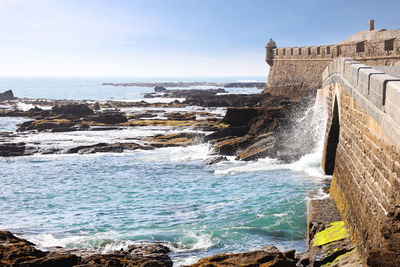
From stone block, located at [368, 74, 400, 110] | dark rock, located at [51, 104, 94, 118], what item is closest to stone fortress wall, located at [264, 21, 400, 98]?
stone block, located at [368, 74, 400, 110]

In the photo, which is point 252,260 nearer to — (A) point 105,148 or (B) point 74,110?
(A) point 105,148

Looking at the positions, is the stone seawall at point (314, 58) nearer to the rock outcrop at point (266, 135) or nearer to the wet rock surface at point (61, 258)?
the rock outcrop at point (266, 135)

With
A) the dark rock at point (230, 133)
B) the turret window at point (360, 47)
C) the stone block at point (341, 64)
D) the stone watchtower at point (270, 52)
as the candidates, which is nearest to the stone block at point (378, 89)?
the stone block at point (341, 64)

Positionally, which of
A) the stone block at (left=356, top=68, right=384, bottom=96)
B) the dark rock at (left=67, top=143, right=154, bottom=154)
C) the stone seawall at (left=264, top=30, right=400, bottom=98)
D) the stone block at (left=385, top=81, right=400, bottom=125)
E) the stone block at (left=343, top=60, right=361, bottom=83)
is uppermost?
the stone seawall at (left=264, top=30, right=400, bottom=98)

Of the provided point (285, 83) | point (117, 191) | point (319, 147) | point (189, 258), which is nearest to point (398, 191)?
point (189, 258)

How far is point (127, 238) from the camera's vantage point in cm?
895

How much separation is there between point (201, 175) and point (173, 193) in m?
2.66

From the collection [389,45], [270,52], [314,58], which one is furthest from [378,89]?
[270,52]

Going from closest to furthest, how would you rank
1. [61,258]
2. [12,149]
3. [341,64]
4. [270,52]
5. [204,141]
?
[61,258] < [341,64] < [12,149] < [204,141] < [270,52]

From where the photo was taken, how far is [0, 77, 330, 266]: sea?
8789 millimetres

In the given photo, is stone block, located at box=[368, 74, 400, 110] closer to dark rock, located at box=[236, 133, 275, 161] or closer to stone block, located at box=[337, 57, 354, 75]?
stone block, located at box=[337, 57, 354, 75]

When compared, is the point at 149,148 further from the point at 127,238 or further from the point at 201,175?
the point at 127,238

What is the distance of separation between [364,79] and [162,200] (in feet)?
23.9

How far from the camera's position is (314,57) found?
36.1m
